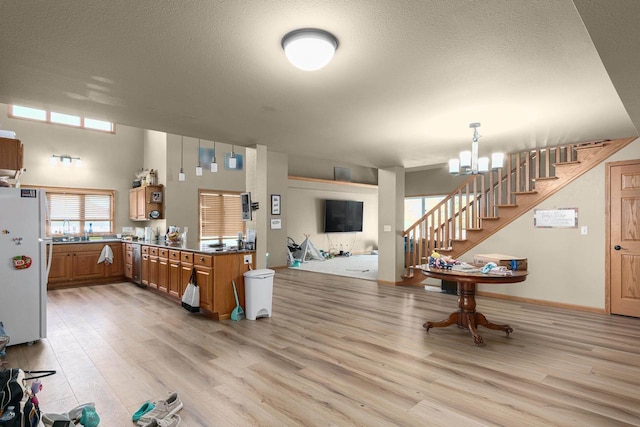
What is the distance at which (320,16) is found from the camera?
1990 mm

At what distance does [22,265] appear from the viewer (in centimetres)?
356

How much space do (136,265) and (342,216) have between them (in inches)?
270

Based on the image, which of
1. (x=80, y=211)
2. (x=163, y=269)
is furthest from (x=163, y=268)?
(x=80, y=211)

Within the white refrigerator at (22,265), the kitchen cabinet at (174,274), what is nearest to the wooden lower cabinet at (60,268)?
the kitchen cabinet at (174,274)

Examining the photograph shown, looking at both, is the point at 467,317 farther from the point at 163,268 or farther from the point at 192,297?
the point at 163,268

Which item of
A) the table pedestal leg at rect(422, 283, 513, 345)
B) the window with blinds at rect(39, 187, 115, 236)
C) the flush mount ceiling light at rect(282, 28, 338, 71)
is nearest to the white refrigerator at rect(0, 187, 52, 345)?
the flush mount ceiling light at rect(282, 28, 338, 71)

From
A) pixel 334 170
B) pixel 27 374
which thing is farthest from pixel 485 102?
pixel 334 170

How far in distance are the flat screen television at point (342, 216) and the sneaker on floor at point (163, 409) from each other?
364 inches

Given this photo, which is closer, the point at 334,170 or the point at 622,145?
the point at 622,145

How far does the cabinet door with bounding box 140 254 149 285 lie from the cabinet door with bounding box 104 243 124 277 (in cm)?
110

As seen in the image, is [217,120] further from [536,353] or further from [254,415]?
[536,353]

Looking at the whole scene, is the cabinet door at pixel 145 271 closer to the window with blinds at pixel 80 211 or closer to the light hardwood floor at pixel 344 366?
the light hardwood floor at pixel 344 366

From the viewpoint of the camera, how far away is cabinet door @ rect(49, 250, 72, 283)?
21.4ft

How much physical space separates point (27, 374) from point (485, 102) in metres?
4.69
